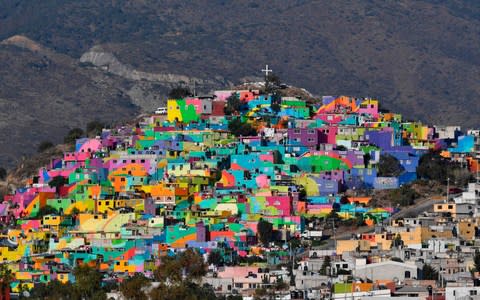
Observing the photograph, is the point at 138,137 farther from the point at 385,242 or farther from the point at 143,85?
the point at 143,85

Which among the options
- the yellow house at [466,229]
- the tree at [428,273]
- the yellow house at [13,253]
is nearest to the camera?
the tree at [428,273]

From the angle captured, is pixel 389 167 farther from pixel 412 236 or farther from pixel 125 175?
pixel 412 236

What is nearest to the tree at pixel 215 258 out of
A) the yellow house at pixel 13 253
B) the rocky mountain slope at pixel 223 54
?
the yellow house at pixel 13 253

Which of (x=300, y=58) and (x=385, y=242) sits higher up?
(x=300, y=58)

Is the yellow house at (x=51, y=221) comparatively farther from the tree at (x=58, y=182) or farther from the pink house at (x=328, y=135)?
the pink house at (x=328, y=135)

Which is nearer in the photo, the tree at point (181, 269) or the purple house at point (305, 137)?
the tree at point (181, 269)

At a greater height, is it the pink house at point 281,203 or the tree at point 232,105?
the tree at point 232,105

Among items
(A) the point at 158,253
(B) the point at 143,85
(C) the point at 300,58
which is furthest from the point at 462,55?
(A) the point at 158,253
